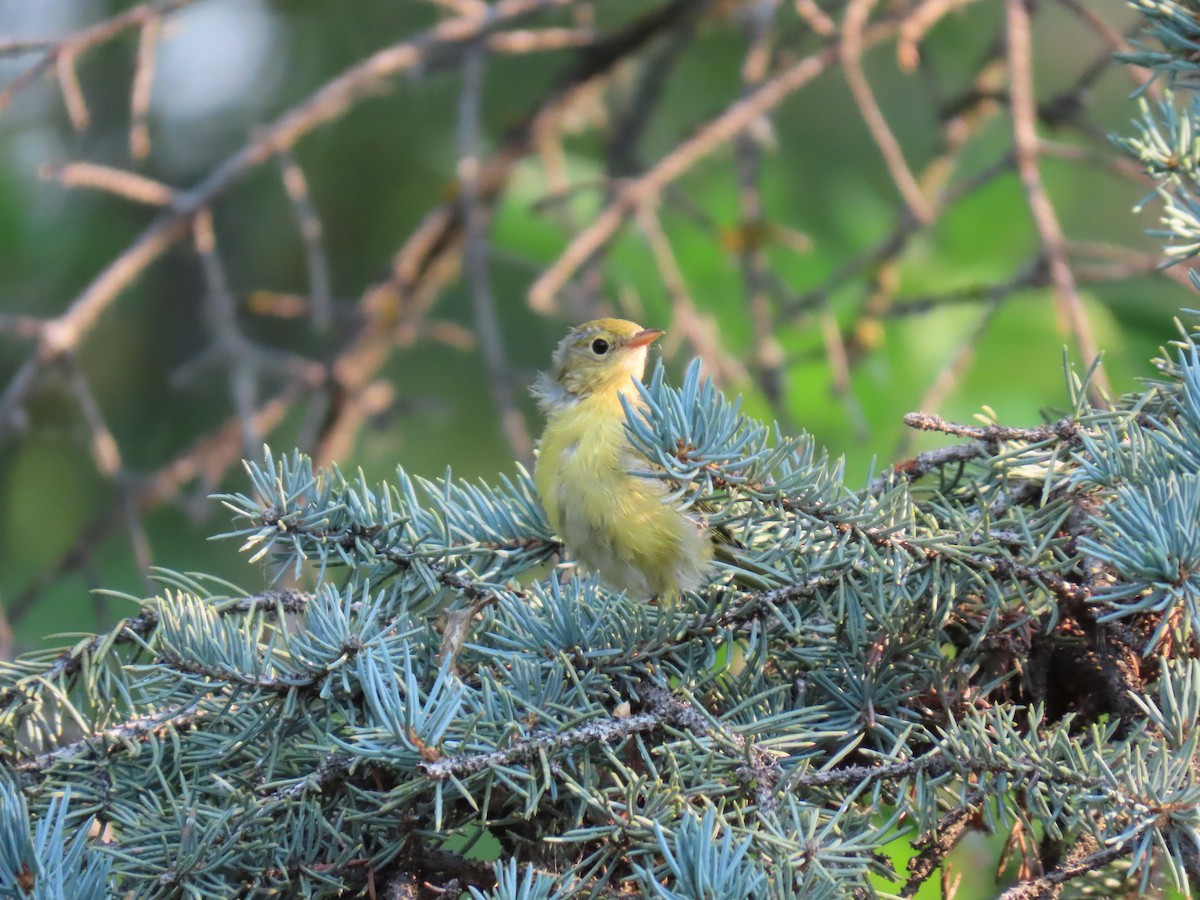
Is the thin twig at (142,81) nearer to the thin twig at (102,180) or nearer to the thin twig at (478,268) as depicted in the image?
the thin twig at (102,180)

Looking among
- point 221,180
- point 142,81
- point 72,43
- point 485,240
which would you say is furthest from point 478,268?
point 72,43

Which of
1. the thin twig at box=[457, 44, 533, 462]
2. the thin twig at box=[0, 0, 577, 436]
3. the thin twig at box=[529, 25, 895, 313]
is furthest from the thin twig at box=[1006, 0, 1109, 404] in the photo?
the thin twig at box=[457, 44, 533, 462]

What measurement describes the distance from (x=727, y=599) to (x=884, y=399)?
259cm

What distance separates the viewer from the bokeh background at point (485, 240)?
2803mm

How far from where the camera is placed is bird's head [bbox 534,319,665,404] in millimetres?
2715

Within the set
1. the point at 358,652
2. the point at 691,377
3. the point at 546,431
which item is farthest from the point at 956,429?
the point at 546,431

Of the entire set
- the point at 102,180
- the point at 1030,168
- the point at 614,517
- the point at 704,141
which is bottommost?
the point at 614,517

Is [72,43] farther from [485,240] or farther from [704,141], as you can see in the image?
[704,141]

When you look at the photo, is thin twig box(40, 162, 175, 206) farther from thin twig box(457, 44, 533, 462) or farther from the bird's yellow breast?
the bird's yellow breast

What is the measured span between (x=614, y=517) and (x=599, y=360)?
76cm

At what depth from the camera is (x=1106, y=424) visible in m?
1.24

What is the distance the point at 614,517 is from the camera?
208cm

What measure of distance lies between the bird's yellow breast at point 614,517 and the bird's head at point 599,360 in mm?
418

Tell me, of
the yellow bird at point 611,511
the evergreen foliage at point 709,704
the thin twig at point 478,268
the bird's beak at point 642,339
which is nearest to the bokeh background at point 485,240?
the thin twig at point 478,268
